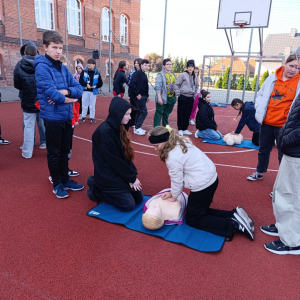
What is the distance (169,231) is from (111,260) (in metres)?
0.79

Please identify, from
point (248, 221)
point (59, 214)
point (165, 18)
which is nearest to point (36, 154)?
point (59, 214)

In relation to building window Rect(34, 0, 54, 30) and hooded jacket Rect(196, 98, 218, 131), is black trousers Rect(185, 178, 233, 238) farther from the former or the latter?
building window Rect(34, 0, 54, 30)

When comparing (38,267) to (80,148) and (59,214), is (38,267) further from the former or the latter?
(80,148)

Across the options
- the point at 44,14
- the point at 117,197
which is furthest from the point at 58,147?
the point at 44,14

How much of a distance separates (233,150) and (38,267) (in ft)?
17.7

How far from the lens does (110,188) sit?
3465mm

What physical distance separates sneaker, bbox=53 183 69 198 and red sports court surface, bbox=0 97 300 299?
10 cm

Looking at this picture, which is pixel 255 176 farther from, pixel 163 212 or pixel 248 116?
pixel 248 116

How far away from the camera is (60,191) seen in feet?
12.7

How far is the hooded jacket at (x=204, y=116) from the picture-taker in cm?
738

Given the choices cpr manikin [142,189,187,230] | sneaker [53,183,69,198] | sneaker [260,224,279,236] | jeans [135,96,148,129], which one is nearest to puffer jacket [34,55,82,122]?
sneaker [53,183,69,198]

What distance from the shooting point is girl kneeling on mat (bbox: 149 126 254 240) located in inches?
113

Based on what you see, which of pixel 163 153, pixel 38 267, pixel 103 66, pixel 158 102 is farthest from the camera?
pixel 103 66

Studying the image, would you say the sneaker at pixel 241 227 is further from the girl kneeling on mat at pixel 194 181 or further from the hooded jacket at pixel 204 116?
the hooded jacket at pixel 204 116
